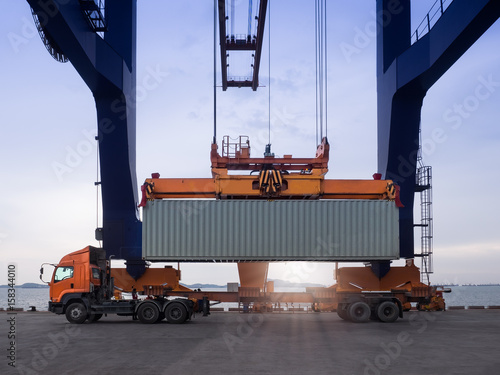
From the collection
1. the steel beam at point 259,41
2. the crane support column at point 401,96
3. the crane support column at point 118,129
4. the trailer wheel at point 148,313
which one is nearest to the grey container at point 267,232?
the trailer wheel at point 148,313

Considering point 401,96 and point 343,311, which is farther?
point 401,96

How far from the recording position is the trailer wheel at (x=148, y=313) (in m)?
19.5

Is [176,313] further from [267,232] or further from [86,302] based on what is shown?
[267,232]

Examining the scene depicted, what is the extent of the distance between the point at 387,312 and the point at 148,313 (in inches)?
356

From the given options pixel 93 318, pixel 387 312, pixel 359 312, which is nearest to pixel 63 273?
pixel 93 318

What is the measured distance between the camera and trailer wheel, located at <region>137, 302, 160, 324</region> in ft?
63.9

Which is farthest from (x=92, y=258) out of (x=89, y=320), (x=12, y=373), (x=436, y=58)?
(x=436, y=58)

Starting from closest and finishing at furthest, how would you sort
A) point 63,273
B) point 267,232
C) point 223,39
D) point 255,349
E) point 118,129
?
point 255,349, point 63,273, point 267,232, point 118,129, point 223,39

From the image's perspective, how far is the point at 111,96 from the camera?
26094 mm

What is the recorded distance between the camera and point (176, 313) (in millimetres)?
19625

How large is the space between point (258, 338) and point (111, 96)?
16.0 meters

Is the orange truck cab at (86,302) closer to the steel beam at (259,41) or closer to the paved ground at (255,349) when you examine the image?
the paved ground at (255,349)

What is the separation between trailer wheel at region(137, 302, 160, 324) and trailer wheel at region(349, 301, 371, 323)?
7.29 m

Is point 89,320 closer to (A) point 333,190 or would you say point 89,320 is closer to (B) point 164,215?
(B) point 164,215
